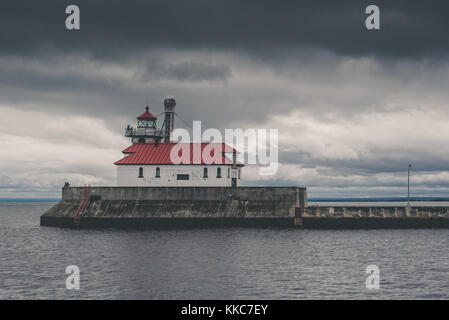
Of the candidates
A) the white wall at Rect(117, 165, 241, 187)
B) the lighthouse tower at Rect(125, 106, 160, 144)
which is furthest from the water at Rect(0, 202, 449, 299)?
the lighthouse tower at Rect(125, 106, 160, 144)

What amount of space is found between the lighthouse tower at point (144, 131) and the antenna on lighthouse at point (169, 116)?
221 centimetres

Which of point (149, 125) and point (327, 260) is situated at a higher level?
point (149, 125)

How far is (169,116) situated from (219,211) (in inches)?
797

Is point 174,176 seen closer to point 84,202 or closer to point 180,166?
point 180,166

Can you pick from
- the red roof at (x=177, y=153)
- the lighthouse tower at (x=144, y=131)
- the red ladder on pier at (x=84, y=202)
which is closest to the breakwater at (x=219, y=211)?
the red ladder on pier at (x=84, y=202)

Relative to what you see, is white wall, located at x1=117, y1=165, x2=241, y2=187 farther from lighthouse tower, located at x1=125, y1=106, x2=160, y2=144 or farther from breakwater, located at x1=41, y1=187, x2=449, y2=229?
lighthouse tower, located at x1=125, y1=106, x2=160, y2=144

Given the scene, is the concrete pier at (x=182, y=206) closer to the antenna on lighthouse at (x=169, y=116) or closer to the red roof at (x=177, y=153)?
the red roof at (x=177, y=153)

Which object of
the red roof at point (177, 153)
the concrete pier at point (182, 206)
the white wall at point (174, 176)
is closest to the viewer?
the concrete pier at point (182, 206)

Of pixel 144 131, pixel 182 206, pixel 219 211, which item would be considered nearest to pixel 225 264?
pixel 219 211

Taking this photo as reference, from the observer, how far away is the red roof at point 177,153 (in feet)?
209
